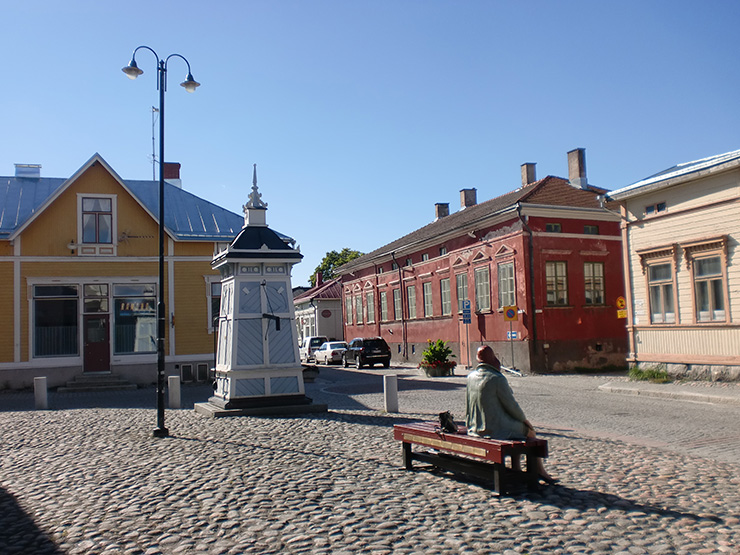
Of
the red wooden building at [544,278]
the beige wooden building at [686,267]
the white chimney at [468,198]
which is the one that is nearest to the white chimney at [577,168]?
the red wooden building at [544,278]

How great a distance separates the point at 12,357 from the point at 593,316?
72.8 ft

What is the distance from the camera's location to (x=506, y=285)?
28984mm

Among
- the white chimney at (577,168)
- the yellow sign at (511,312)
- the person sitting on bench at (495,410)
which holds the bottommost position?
the person sitting on bench at (495,410)

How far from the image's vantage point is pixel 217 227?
26391mm

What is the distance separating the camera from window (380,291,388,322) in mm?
42688

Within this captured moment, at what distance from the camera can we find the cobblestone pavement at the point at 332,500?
5.43 metres

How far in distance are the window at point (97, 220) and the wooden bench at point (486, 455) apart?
19649mm

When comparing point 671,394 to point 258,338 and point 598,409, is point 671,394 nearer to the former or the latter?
point 598,409

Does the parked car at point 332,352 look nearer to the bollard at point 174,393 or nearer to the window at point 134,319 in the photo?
the window at point 134,319

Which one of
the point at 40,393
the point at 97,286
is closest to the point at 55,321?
the point at 97,286

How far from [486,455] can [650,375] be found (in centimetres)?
1585

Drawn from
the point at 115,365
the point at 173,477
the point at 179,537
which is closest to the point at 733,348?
the point at 173,477

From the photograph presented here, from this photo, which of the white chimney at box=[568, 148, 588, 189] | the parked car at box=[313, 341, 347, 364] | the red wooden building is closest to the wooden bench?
the red wooden building

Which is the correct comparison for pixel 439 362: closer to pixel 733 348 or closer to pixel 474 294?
pixel 474 294
